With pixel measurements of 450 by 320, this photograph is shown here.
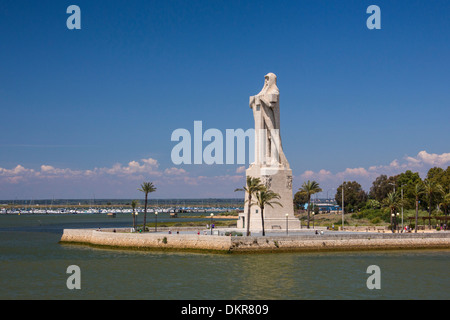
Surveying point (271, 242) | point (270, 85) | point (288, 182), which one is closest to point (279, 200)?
point (288, 182)

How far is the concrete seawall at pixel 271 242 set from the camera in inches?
2100

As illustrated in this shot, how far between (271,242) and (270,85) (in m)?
22.9

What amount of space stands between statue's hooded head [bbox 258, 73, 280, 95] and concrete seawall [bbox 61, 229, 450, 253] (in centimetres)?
2052

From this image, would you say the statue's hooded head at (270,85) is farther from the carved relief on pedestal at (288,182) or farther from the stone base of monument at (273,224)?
the stone base of monument at (273,224)

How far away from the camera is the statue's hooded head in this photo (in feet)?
225

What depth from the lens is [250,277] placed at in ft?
133

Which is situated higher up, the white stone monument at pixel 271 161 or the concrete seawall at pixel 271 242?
the white stone monument at pixel 271 161

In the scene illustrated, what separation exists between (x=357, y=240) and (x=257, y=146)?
1787cm

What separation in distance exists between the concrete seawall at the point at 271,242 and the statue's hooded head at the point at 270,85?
20.5m

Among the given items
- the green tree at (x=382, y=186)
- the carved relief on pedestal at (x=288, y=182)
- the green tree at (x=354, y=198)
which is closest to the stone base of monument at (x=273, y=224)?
→ the carved relief on pedestal at (x=288, y=182)

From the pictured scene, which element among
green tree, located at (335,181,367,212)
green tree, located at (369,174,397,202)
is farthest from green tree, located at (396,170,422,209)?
green tree, located at (335,181,367,212)

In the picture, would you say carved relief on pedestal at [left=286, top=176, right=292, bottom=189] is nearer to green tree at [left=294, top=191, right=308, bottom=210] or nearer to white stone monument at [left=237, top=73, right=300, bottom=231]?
white stone monument at [left=237, top=73, right=300, bottom=231]
